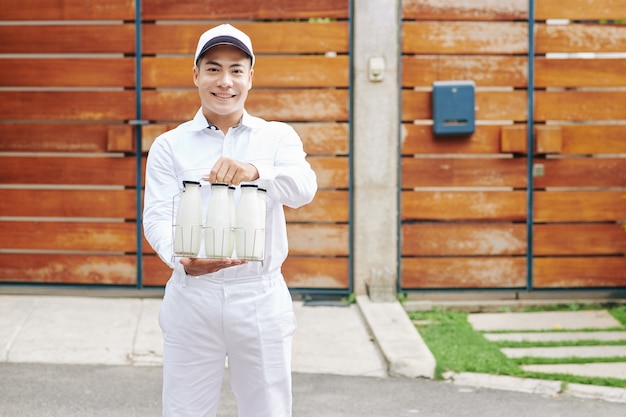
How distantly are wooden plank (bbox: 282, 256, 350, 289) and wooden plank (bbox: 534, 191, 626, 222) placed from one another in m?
1.73

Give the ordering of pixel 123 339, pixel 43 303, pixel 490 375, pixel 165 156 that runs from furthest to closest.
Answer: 1. pixel 43 303
2. pixel 123 339
3. pixel 490 375
4. pixel 165 156

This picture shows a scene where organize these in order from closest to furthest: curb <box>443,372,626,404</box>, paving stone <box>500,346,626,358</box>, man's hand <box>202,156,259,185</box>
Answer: man's hand <box>202,156,259,185</box> < curb <box>443,372,626,404</box> < paving stone <box>500,346,626,358</box>

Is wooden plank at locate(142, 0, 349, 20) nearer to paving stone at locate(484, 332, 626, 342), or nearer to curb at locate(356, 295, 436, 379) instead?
curb at locate(356, 295, 436, 379)

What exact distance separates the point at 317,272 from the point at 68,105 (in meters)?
2.57

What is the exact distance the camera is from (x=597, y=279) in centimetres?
904

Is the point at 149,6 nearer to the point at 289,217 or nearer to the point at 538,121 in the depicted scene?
the point at 289,217

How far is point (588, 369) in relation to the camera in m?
7.00

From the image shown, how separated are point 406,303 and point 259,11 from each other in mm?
2762

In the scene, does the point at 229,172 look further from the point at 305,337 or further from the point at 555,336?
the point at 555,336

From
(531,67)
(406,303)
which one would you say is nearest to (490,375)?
(406,303)

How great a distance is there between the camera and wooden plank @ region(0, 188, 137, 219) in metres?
8.98

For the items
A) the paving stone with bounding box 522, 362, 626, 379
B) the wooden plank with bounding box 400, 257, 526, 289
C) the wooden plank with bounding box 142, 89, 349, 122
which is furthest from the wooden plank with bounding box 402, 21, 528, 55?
the paving stone with bounding box 522, 362, 626, 379

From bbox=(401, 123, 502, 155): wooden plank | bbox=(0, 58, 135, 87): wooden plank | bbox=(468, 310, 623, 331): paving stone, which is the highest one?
bbox=(0, 58, 135, 87): wooden plank

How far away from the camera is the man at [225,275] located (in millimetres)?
3568
